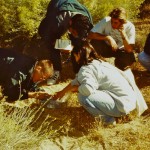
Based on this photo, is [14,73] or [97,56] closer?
[97,56]

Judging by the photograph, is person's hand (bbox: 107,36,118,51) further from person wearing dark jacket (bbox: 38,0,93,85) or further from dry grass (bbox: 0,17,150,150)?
dry grass (bbox: 0,17,150,150)

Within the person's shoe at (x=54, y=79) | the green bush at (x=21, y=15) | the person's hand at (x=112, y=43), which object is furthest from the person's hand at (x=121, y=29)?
the green bush at (x=21, y=15)

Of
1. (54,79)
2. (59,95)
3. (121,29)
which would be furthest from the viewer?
(54,79)

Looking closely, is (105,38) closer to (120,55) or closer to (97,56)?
(120,55)

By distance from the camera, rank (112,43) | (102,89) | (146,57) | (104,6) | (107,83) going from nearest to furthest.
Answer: (107,83), (102,89), (112,43), (146,57), (104,6)

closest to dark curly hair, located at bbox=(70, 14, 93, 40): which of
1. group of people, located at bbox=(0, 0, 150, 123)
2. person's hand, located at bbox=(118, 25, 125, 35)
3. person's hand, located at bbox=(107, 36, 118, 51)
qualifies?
group of people, located at bbox=(0, 0, 150, 123)

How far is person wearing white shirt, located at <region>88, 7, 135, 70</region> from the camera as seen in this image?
5.21 meters

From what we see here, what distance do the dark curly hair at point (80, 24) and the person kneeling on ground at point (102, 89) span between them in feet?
3.60

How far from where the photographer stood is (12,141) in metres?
3.42

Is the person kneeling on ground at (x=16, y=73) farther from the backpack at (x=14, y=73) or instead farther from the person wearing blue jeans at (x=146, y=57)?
the person wearing blue jeans at (x=146, y=57)

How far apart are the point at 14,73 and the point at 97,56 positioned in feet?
3.06

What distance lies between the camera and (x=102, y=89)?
4180 millimetres

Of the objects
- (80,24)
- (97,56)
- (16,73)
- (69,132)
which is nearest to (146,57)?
(80,24)

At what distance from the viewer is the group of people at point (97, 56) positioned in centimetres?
407
